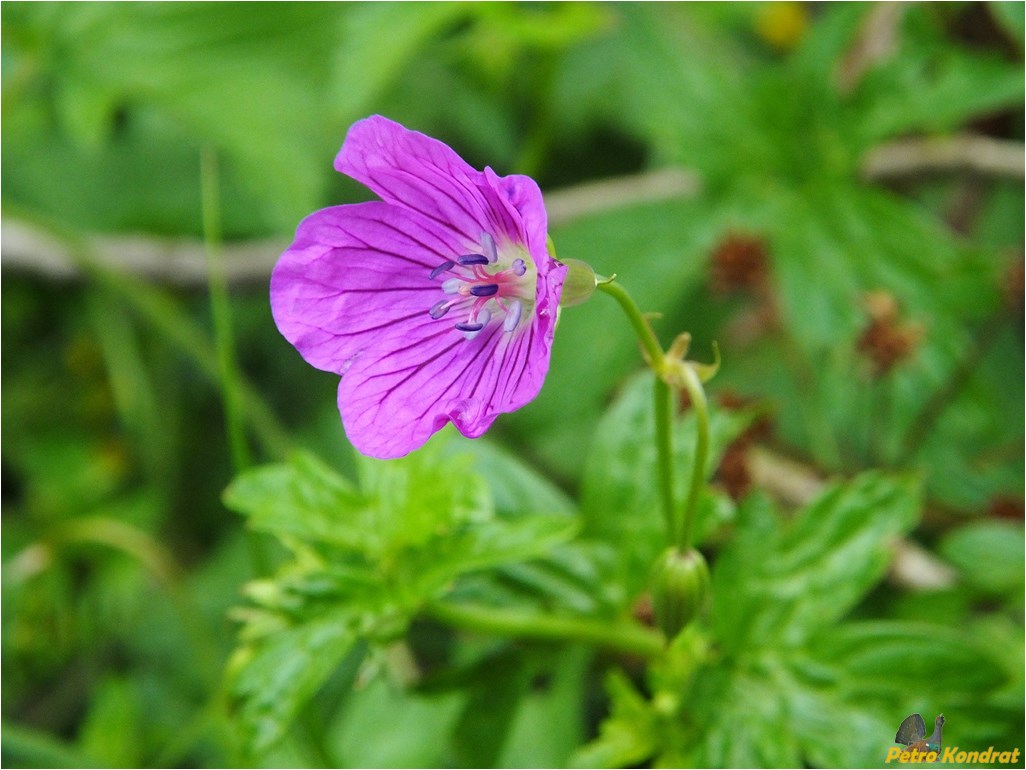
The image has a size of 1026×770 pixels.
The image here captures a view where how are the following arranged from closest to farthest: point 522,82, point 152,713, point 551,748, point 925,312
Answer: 1. point 551,748
2. point 925,312
3. point 152,713
4. point 522,82

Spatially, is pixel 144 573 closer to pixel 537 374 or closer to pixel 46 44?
pixel 46 44

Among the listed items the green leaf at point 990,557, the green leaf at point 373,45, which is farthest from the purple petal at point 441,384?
the green leaf at point 373,45

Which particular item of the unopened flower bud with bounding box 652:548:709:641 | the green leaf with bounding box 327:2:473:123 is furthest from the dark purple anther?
the green leaf with bounding box 327:2:473:123

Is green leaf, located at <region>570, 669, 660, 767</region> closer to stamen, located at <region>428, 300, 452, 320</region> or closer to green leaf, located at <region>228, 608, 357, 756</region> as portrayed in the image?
green leaf, located at <region>228, 608, 357, 756</region>

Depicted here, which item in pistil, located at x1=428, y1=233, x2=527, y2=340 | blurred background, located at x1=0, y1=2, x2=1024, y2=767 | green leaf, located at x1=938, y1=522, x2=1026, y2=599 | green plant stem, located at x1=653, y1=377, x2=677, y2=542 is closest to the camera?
green plant stem, located at x1=653, y1=377, x2=677, y2=542

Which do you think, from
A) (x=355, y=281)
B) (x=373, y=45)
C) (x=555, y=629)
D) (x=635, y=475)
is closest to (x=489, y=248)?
(x=355, y=281)

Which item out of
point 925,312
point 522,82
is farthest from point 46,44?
point 925,312
